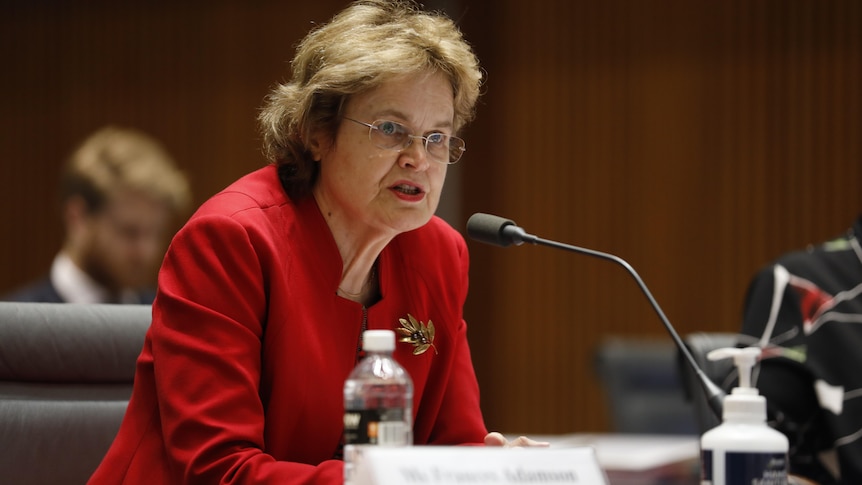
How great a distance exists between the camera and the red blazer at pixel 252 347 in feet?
5.09

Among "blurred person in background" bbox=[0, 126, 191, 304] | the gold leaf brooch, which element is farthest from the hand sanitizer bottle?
"blurred person in background" bbox=[0, 126, 191, 304]

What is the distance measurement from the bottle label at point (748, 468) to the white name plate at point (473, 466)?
0.21 metres

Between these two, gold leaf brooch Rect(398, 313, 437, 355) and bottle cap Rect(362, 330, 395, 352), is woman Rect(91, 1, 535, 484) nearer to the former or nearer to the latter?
gold leaf brooch Rect(398, 313, 437, 355)

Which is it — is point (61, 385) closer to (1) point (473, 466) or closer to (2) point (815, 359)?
(1) point (473, 466)

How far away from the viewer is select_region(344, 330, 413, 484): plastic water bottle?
1268 mm

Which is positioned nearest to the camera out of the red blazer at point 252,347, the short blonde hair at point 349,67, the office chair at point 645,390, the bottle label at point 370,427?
the bottle label at point 370,427

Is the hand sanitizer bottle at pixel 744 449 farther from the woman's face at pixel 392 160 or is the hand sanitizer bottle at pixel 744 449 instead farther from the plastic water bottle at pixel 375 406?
the woman's face at pixel 392 160

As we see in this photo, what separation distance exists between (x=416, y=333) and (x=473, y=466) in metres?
0.74

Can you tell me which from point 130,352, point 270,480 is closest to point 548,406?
point 130,352

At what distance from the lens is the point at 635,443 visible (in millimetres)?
3135

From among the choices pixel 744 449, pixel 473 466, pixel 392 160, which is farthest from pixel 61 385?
pixel 744 449

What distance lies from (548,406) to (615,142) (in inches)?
53.5

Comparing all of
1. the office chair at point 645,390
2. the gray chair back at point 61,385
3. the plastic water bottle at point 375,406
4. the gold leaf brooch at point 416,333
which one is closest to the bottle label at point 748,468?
the plastic water bottle at point 375,406

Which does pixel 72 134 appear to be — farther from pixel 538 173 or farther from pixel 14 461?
pixel 14 461
